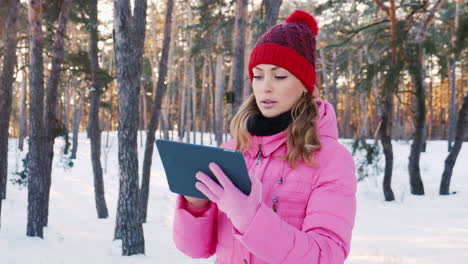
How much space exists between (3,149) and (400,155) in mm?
18295

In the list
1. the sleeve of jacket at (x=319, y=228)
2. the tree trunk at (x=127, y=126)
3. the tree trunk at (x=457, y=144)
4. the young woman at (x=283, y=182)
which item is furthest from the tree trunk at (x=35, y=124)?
the tree trunk at (x=457, y=144)

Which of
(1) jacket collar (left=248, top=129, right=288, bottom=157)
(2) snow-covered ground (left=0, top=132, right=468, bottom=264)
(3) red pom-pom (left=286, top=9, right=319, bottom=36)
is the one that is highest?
(3) red pom-pom (left=286, top=9, right=319, bottom=36)

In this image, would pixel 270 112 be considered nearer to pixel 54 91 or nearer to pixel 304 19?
pixel 304 19

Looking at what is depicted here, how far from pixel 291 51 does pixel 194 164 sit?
2.09ft

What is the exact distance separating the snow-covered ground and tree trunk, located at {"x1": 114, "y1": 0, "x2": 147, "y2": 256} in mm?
436

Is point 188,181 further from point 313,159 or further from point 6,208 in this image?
point 6,208

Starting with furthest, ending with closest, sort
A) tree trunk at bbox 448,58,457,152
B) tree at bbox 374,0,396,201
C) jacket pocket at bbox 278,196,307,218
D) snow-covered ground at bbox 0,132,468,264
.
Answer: tree trunk at bbox 448,58,457,152, tree at bbox 374,0,396,201, snow-covered ground at bbox 0,132,468,264, jacket pocket at bbox 278,196,307,218

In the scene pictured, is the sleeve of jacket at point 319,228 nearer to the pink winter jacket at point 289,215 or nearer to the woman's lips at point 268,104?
the pink winter jacket at point 289,215

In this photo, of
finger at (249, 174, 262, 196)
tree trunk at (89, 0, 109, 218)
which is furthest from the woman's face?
tree trunk at (89, 0, 109, 218)

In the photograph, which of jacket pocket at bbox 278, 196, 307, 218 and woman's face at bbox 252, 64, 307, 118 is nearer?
jacket pocket at bbox 278, 196, 307, 218

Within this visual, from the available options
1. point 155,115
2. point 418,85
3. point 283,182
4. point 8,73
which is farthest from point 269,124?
point 418,85

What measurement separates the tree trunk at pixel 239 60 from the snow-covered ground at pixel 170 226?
305cm

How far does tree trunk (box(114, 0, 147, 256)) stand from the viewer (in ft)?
21.0

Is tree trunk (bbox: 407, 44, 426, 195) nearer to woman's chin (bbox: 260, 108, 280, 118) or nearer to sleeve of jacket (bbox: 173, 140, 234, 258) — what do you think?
woman's chin (bbox: 260, 108, 280, 118)
